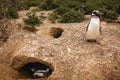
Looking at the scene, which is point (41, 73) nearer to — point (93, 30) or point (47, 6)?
point (93, 30)

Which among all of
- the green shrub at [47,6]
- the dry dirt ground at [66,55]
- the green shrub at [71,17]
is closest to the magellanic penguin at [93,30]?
the dry dirt ground at [66,55]

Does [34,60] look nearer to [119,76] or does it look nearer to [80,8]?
[119,76]

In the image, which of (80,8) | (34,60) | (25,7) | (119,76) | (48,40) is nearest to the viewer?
(119,76)

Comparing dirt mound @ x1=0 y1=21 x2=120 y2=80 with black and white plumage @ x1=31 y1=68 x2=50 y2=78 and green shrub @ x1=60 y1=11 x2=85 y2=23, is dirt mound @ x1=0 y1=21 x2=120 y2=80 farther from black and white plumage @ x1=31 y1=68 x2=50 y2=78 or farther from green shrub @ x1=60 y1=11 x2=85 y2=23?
green shrub @ x1=60 y1=11 x2=85 y2=23

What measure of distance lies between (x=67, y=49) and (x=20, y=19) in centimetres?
484

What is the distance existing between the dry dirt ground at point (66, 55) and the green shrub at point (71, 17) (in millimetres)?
1751

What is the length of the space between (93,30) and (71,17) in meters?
3.46

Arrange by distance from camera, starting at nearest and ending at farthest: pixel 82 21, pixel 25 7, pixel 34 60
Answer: pixel 34 60 → pixel 82 21 → pixel 25 7

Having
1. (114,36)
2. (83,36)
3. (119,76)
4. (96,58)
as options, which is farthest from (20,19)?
(119,76)

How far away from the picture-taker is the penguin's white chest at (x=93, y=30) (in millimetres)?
10523

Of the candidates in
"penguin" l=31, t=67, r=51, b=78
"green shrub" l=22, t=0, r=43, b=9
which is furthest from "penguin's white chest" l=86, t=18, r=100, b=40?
"green shrub" l=22, t=0, r=43, b=9

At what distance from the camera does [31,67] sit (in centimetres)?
1035

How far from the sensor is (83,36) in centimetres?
1138

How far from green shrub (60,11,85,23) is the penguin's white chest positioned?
322 centimetres
